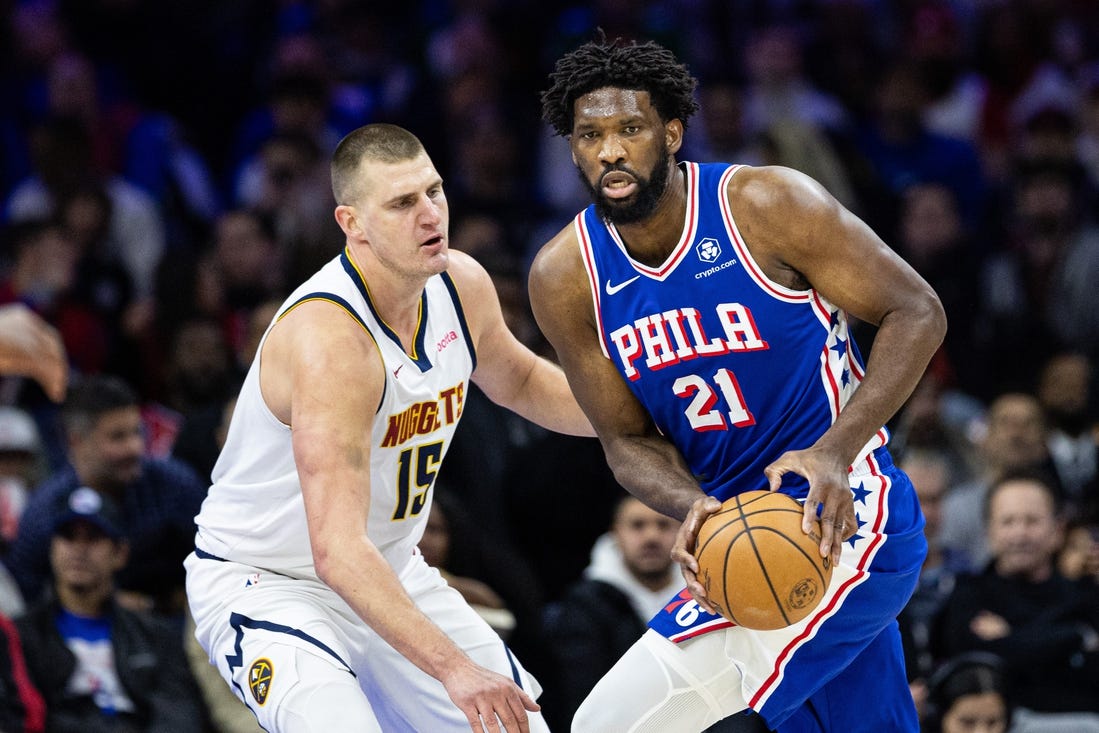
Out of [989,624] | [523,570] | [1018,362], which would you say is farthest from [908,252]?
[523,570]

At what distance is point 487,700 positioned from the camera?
15.6 ft

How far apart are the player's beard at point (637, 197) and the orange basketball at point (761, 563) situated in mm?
990

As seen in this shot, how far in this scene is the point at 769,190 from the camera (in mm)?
5168

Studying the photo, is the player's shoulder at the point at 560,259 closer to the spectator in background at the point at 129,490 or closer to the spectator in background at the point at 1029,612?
the spectator in background at the point at 129,490

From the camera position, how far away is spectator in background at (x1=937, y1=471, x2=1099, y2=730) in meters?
7.90

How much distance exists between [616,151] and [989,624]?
4.00 metres

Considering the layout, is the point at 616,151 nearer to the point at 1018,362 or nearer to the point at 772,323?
the point at 772,323

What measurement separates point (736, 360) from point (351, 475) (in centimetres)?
127

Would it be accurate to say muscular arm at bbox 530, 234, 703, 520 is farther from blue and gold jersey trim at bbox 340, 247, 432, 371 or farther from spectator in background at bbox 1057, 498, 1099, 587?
spectator in background at bbox 1057, 498, 1099, 587

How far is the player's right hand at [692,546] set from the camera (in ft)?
16.0

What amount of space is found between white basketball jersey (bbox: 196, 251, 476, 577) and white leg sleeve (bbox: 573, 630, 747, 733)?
95cm

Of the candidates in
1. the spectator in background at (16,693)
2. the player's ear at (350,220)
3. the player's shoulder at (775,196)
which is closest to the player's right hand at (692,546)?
the player's shoulder at (775,196)

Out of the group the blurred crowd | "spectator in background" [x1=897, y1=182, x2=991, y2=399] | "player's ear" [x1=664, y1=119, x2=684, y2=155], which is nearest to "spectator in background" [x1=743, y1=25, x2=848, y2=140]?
the blurred crowd

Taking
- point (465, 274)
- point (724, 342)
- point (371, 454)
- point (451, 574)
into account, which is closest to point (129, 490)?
point (451, 574)
